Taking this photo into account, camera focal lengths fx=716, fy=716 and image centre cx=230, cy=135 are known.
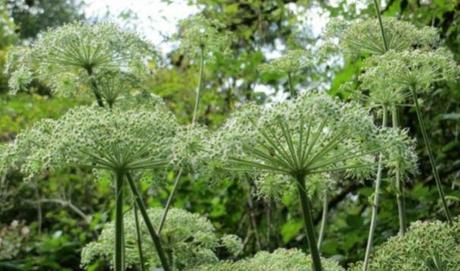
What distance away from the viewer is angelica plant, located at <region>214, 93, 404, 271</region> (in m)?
1.81

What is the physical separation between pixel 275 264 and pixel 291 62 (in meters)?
0.97

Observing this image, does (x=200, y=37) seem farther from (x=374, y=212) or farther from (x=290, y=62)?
(x=374, y=212)

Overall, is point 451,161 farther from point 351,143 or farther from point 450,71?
point 351,143

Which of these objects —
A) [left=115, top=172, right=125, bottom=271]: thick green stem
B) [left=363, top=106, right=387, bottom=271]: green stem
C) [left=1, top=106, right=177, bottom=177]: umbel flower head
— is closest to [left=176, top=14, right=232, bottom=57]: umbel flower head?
[left=363, top=106, right=387, bottom=271]: green stem

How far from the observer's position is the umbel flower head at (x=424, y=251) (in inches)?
75.8

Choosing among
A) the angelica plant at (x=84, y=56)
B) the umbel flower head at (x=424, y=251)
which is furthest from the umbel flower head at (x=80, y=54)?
the umbel flower head at (x=424, y=251)

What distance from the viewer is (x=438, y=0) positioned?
4570 millimetres

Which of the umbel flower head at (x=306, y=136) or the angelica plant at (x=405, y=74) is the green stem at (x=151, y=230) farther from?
the angelica plant at (x=405, y=74)

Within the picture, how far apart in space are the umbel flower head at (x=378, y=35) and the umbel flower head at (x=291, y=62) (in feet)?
0.47

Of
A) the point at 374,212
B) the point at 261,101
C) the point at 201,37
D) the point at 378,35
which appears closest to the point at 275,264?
the point at 374,212

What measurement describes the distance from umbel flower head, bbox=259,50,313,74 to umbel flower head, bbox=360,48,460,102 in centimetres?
40

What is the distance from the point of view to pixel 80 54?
2762 millimetres

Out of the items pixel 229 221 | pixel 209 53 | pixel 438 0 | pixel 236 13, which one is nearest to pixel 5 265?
pixel 229 221

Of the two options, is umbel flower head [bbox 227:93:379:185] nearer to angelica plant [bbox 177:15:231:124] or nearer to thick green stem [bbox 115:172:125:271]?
thick green stem [bbox 115:172:125:271]
